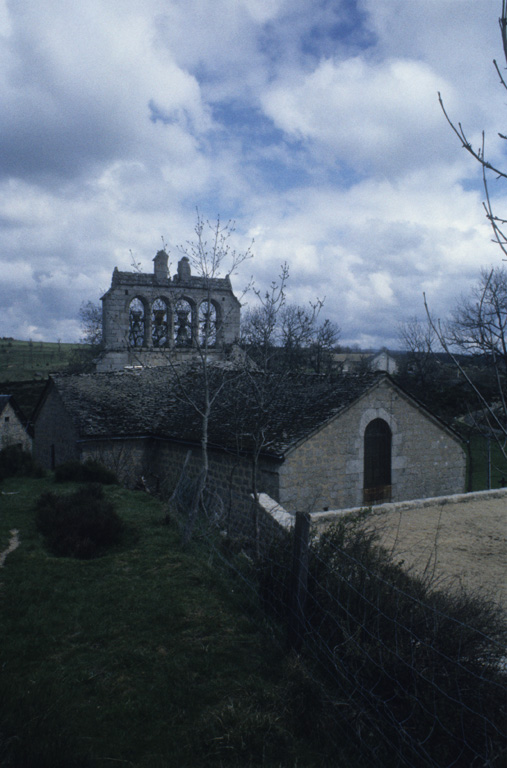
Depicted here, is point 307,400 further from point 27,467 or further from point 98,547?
point 27,467

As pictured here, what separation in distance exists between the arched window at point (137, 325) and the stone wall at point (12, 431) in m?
5.90

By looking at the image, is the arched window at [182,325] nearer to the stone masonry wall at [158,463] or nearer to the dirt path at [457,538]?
the stone masonry wall at [158,463]

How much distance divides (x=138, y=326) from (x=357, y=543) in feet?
62.2

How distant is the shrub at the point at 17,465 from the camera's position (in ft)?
53.6

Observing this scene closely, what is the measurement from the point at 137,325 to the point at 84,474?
9581 millimetres

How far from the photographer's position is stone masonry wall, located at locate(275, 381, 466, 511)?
11992 millimetres

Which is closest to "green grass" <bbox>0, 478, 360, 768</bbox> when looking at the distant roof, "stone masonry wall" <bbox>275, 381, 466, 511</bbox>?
"stone masonry wall" <bbox>275, 381, 466, 511</bbox>

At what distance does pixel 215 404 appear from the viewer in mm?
15344

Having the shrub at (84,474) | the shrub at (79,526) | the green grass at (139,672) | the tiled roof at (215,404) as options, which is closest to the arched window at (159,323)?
the tiled roof at (215,404)

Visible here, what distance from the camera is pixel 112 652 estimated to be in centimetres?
451

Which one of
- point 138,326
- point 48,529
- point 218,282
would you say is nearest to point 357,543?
point 48,529

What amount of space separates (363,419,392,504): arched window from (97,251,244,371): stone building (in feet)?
29.0

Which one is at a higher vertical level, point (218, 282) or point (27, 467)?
point (218, 282)

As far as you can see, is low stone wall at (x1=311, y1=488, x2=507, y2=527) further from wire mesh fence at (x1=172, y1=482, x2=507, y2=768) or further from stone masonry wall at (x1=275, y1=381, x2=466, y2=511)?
wire mesh fence at (x1=172, y1=482, x2=507, y2=768)
